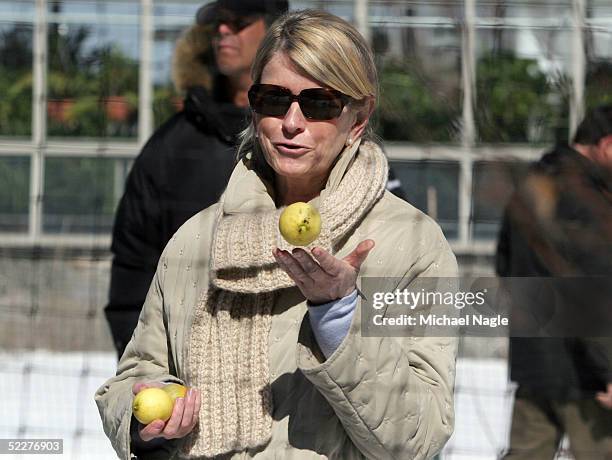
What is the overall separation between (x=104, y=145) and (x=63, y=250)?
2.51ft

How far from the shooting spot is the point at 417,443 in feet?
6.53

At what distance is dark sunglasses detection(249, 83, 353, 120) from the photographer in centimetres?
207

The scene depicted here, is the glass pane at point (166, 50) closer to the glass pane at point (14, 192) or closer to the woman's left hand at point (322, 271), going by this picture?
the glass pane at point (14, 192)

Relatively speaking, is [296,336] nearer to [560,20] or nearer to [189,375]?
[189,375]

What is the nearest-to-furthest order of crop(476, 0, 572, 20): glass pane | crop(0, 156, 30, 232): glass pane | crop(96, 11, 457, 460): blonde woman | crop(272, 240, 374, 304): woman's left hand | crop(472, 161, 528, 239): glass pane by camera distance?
crop(272, 240, 374, 304): woman's left hand, crop(96, 11, 457, 460): blonde woman, crop(472, 161, 528, 239): glass pane, crop(476, 0, 572, 20): glass pane, crop(0, 156, 30, 232): glass pane

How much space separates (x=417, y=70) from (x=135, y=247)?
5.14 feet

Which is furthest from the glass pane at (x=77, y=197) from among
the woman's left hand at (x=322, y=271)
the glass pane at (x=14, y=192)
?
the woman's left hand at (x=322, y=271)

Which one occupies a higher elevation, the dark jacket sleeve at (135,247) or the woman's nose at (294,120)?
the woman's nose at (294,120)

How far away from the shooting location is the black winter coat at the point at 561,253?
292 cm

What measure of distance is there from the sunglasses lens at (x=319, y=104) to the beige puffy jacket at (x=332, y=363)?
109mm

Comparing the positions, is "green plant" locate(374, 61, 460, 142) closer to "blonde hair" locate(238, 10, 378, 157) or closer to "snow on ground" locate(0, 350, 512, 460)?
"snow on ground" locate(0, 350, 512, 460)

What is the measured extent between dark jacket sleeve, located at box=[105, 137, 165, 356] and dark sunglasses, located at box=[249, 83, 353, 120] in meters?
1.09

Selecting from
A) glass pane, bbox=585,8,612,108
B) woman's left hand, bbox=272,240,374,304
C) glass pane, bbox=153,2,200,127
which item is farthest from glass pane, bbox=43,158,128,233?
woman's left hand, bbox=272,240,374,304

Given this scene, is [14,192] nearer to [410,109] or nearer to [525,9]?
[410,109]
